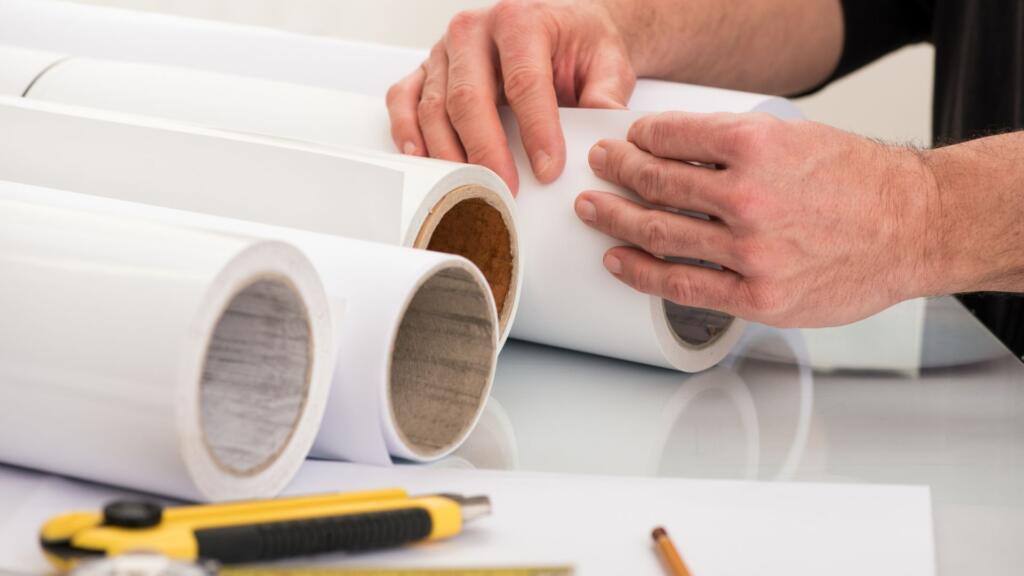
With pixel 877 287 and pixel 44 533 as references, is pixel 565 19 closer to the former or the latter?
pixel 877 287

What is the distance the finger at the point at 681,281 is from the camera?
107 cm

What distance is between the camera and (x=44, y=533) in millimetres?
614

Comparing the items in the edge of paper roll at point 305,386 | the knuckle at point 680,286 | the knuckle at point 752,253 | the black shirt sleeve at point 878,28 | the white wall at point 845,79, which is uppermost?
the white wall at point 845,79

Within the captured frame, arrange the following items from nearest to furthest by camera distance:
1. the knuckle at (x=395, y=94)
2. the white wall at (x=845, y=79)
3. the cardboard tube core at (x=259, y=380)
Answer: the cardboard tube core at (x=259, y=380), the knuckle at (x=395, y=94), the white wall at (x=845, y=79)

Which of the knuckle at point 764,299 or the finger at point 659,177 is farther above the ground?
the finger at point 659,177

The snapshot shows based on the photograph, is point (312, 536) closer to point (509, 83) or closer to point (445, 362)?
point (445, 362)

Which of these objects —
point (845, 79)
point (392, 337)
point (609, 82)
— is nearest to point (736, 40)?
point (609, 82)

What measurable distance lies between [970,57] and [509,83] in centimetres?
108

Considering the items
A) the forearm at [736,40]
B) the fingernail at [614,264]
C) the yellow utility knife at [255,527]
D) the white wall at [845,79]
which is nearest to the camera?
the yellow utility knife at [255,527]

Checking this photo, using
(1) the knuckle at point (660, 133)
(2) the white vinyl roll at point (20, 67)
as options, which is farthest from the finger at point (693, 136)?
(2) the white vinyl roll at point (20, 67)

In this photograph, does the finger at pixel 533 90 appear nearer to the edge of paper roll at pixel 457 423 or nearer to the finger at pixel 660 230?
the finger at pixel 660 230

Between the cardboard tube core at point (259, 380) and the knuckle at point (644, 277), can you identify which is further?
the knuckle at point (644, 277)

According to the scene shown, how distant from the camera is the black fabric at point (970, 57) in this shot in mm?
1866

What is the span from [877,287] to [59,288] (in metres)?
0.74
